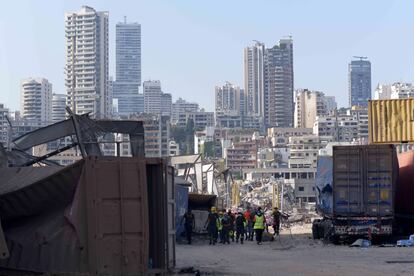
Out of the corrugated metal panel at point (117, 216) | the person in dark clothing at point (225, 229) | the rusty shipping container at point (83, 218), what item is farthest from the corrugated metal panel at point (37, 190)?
the person in dark clothing at point (225, 229)

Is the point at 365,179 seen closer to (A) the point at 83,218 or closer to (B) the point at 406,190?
(B) the point at 406,190

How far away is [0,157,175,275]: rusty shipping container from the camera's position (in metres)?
15.3

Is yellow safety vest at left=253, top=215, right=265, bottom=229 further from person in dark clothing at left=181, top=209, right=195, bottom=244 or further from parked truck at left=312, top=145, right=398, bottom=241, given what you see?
parked truck at left=312, top=145, right=398, bottom=241

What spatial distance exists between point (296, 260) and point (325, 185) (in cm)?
1103

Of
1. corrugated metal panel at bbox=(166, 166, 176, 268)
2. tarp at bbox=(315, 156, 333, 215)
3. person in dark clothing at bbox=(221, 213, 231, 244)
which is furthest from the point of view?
person in dark clothing at bbox=(221, 213, 231, 244)

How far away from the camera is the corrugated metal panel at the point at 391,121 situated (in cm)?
4006

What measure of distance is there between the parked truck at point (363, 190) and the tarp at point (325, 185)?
1619 mm

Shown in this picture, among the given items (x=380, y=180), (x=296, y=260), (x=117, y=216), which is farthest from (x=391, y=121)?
(x=117, y=216)

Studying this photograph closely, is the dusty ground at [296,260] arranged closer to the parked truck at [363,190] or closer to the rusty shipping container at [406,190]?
the parked truck at [363,190]

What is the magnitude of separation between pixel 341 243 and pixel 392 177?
275 centimetres

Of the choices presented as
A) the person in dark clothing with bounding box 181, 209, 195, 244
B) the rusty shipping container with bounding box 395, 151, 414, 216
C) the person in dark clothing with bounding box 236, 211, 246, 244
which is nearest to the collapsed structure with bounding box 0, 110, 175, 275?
the person in dark clothing with bounding box 181, 209, 195, 244

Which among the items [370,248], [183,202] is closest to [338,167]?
[370,248]

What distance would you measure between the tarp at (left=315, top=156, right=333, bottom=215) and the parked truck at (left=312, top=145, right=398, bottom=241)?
1.62 metres

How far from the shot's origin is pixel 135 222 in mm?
15648
